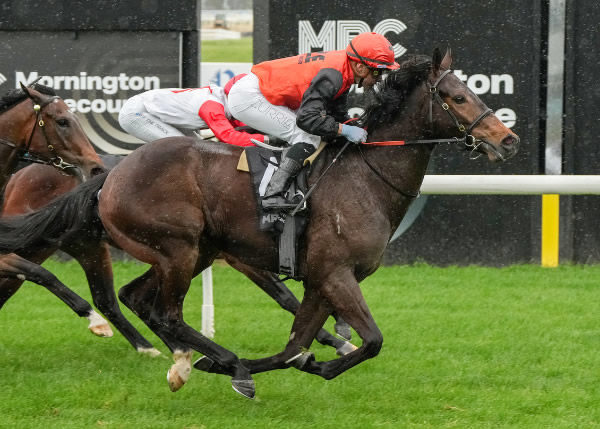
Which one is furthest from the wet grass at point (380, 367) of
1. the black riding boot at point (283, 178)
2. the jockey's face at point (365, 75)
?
the jockey's face at point (365, 75)

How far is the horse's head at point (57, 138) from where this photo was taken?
612cm

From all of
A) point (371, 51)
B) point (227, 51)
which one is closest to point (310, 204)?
point (371, 51)

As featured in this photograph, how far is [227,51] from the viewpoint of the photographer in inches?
989

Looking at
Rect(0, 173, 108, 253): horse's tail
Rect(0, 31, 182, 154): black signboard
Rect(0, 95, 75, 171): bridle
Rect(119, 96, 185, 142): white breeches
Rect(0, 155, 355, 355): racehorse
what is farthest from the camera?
Rect(0, 31, 182, 154): black signboard

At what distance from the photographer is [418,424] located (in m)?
4.86

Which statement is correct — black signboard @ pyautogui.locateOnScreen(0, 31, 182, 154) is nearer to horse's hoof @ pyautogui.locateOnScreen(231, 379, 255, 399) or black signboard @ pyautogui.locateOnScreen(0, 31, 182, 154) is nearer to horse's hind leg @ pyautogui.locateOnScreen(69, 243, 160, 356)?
horse's hind leg @ pyautogui.locateOnScreen(69, 243, 160, 356)

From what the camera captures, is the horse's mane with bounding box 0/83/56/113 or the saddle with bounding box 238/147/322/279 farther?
the horse's mane with bounding box 0/83/56/113

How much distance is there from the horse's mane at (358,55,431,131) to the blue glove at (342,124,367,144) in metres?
0.18

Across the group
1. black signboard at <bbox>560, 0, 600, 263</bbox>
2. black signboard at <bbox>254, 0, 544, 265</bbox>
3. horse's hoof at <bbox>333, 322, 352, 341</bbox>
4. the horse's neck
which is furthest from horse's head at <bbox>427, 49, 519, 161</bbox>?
black signboard at <bbox>560, 0, 600, 263</bbox>

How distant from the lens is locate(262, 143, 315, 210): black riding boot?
5141 millimetres

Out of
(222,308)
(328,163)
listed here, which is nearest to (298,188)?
(328,163)

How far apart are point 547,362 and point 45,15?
5.20 metres

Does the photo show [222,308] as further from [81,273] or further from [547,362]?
[547,362]

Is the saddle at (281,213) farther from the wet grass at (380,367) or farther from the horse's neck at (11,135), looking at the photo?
the horse's neck at (11,135)
